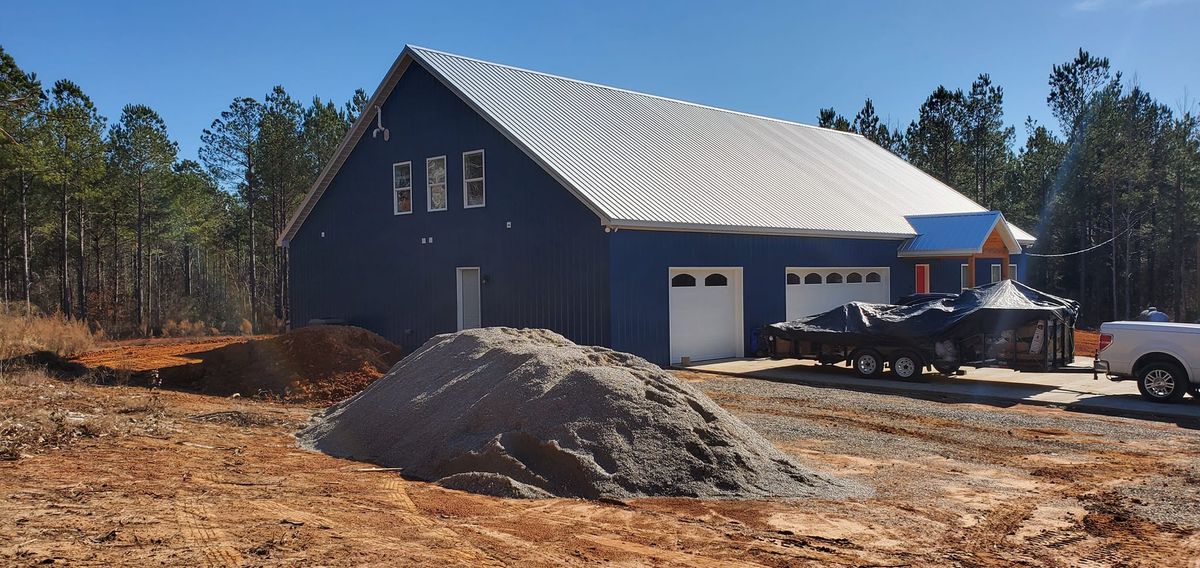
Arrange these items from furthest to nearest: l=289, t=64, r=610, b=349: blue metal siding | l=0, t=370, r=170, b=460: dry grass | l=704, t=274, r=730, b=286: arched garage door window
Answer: l=704, t=274, r=730, b=286: arched garage door window → l=289, t=64, r=610, b=349: blue metal siding → l=0, t=370, r=170, b=460: dry grass

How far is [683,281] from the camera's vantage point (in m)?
19.5

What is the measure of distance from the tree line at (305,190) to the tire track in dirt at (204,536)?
27.4 meters

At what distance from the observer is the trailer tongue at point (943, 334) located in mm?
15305

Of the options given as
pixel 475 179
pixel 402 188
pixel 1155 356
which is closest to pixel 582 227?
pixel 475 179

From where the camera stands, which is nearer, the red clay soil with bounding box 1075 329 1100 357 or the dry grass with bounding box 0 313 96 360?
the dry grass with bounding box 0 313 96 360

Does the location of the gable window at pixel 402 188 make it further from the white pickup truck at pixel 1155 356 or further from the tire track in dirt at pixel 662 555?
the tire track in dirt at pixel 662 555

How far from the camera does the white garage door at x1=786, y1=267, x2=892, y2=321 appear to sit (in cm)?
2227

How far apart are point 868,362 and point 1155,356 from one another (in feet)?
15.7

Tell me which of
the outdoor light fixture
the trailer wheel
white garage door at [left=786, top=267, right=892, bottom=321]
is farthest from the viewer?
the outdoor light fixture

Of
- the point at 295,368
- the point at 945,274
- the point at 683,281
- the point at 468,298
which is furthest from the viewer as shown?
the point at 945,274

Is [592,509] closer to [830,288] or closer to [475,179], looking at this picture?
[475,179]

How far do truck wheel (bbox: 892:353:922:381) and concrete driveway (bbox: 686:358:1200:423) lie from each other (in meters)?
0.16

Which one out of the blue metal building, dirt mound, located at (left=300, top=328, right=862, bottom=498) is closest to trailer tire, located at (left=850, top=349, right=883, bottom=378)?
the blue metal building

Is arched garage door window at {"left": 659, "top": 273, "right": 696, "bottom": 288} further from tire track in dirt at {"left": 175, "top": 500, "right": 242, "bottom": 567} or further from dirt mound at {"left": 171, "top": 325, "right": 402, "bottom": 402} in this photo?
tire track in dirt at {"left": 175, "top": 500, "right": 242, "bottom": 567}
